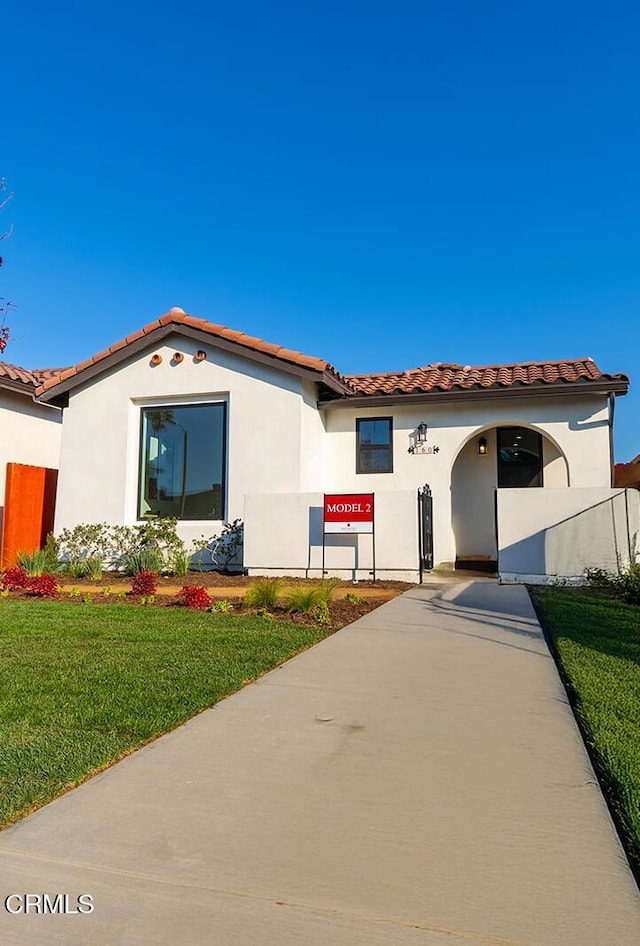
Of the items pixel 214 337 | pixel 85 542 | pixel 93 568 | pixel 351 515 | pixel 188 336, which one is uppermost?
pixel 188 336

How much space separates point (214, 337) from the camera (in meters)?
14.3

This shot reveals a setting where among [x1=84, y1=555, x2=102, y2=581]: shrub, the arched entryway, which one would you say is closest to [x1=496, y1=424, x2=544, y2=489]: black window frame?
the arched entryway

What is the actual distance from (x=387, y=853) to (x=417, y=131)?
53.4 ft

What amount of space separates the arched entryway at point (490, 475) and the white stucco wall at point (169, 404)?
4160 mm

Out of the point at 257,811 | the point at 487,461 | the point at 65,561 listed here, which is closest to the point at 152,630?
the point at 257,811

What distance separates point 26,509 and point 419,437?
9767mm

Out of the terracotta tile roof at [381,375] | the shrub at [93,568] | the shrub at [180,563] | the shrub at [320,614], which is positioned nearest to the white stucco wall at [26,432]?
the terracotta tile roof at [381,375]

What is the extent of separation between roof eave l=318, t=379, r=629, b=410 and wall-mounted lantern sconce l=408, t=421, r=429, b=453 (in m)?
0.58

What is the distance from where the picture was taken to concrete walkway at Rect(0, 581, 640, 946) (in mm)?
2104

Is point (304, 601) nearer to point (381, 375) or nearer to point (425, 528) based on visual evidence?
point (425, 528)

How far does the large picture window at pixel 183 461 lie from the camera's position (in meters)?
14.6

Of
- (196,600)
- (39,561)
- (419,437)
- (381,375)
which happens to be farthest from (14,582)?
(381,375)

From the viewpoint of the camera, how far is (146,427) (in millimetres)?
15219

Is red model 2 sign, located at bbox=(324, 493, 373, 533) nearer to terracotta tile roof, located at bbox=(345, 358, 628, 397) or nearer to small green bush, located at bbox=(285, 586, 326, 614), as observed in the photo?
terracotta tile roof, located at bbox=(345, 358, 628, 397)
